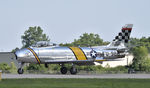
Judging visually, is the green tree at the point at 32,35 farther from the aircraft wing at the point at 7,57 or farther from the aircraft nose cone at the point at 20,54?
the aircraft nose cone at the point at 20,54

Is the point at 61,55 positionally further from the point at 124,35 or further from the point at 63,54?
the point at 124,35

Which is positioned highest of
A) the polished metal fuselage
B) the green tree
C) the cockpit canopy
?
the green tree

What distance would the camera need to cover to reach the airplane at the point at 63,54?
121 feet

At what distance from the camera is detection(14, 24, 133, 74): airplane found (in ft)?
121

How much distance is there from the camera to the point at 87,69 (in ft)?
164

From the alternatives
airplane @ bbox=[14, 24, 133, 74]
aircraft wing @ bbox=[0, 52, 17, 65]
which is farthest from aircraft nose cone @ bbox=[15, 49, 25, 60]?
aircraft wing @ bbox=[0, 52, 17, 65]

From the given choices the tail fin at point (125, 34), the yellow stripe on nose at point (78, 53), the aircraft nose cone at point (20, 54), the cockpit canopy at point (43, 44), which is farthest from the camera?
the tail fin at point (125, 34)

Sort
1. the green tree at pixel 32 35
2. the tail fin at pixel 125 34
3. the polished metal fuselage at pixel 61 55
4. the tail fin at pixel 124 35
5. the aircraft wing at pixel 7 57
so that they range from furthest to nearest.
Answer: the green tree at pixel 32 35 → the aircraft wing at pixel 7 57 → the tail fin at pixel 125 34 → the tail fin at pixel 124 35 → the polished metal fuselage at pixel 61 55

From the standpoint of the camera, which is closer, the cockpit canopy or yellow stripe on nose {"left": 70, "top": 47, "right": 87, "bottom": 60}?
the cockpit canopy

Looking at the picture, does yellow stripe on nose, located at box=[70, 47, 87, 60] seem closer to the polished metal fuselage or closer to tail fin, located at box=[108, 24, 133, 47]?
the polished metal fuselage

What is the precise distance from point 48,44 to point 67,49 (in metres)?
1.99
